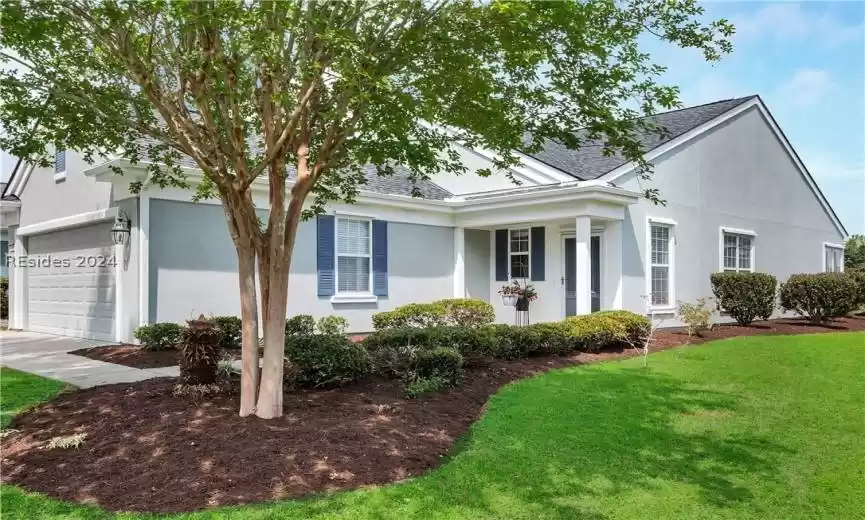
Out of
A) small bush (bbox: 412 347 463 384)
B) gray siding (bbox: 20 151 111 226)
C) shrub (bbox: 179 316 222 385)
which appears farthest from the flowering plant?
shrub (bbox: 179 316 222 385)

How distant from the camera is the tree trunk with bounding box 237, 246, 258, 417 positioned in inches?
237

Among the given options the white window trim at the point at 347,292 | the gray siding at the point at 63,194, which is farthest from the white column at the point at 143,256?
the white window trim at the point at 347,292

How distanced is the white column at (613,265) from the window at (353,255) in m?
5.18

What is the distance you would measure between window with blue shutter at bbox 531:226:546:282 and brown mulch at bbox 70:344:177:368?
8318mm

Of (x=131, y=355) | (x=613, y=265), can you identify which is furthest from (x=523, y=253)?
(x=131, y=355)

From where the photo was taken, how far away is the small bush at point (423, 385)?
701 centimetres

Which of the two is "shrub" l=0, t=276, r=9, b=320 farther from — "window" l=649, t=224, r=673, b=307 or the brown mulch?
"window" l=649, t=224, r=673, b=307

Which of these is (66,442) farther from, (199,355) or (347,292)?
(347,292)

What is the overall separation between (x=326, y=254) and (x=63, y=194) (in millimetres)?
6222

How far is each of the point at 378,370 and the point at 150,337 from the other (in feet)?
15.2

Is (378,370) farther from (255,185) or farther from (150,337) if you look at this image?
(255,185)

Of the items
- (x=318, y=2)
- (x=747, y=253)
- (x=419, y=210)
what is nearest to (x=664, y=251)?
(x=747, y=253)

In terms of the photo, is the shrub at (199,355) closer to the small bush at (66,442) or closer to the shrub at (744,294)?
the small bush at (66,442)

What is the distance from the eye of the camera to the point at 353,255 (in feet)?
45.6
